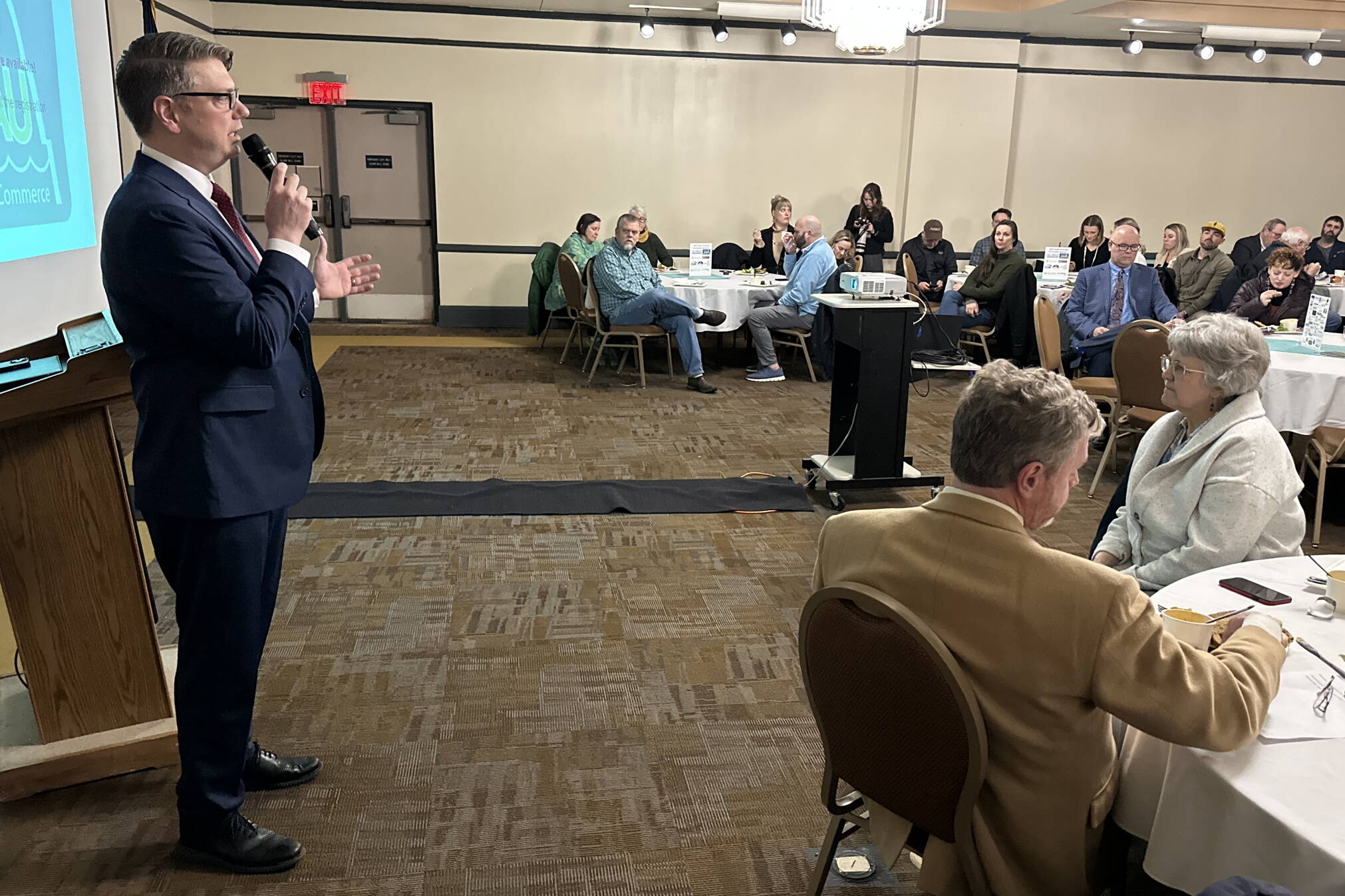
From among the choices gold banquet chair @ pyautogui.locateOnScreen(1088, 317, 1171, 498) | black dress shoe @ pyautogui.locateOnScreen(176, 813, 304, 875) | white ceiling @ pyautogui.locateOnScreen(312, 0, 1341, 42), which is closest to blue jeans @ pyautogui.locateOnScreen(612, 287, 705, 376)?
gold banquet chair @ pyautogui.locateOnScreen(1088, 317, 1171, 498)

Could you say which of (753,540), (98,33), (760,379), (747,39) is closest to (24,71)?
(98,33)

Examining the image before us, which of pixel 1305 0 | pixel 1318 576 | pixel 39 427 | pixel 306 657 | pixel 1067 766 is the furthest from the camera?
pixel 1305 0

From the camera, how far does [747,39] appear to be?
10.3 meters

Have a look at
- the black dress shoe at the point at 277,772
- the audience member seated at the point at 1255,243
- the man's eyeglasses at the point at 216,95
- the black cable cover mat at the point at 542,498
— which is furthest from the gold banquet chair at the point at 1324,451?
the audience member seated at the point at 1255,243

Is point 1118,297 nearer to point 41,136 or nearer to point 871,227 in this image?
point 871,227

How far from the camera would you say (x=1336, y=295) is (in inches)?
278

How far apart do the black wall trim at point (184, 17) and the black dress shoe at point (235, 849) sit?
802cm

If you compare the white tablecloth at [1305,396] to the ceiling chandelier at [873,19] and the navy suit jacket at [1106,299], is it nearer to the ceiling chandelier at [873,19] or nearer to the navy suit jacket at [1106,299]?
the navy suit jacket at [1106,299]

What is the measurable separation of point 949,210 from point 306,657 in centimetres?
939

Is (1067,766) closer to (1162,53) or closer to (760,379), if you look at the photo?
(760,379)

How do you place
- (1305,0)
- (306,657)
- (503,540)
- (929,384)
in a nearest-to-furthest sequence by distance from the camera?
(306,657)
(503,540)
(929,384)
(1305,0)

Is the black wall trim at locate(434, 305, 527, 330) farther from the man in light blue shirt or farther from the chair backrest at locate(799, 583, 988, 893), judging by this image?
the chair backrest at locate(799, 583, 988, 893)

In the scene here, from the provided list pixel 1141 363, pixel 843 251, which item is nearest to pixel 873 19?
pixel 843 251

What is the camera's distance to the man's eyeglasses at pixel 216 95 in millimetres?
1870
